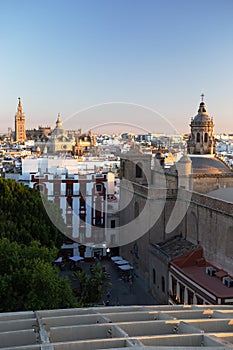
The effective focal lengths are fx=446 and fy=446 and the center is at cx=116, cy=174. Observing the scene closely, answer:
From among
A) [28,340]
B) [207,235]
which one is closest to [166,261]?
[207,235]

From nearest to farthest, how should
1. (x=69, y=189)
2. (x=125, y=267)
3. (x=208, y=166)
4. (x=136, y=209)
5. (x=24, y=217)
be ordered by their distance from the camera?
1. (x=24, y=217)
2. (x=125, y=267)
3. (x=136, y=209)
4. (x=208, y=166)
5. (x=69, y=189)

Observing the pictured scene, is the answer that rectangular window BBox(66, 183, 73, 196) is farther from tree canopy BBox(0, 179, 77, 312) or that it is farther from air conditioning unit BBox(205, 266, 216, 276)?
air conditioning unit BBox(205, 266, 216, 276)

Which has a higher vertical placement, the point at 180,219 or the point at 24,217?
the point at 24,217

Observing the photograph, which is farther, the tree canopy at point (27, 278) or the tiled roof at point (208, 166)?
the tiled roof at point (208, 166)

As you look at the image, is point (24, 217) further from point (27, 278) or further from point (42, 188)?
point (42, 188)

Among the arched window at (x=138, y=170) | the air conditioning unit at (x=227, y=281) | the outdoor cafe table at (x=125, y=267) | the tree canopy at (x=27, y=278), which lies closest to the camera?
the tree canopy at (x=27, y=278)

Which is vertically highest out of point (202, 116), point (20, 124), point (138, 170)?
point (20, 124)

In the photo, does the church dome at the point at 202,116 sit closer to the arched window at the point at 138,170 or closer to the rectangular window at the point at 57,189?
the arched window at the point at 138,170

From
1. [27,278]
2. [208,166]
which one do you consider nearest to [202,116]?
[208,166]

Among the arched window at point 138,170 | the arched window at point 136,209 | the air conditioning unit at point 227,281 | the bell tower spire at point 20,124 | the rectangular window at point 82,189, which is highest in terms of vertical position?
the bell tower spire at point 20,124

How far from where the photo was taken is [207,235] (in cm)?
2003

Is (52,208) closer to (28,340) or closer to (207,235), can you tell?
(207,235)

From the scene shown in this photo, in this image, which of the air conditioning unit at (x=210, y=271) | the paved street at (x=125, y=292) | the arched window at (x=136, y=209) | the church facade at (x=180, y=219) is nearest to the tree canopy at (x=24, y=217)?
the paved street at (x=125, y=292)

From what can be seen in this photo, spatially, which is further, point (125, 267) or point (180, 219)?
point (125, 267)
